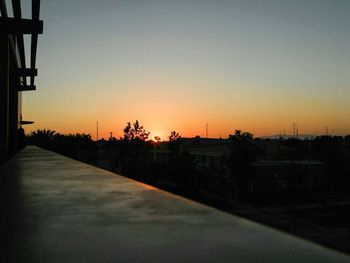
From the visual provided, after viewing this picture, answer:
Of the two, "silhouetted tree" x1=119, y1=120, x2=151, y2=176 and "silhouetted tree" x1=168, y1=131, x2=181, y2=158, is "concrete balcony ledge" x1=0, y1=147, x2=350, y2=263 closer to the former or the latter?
"silhouetted tree" x1=168, y1=131, x2=181, y2=158

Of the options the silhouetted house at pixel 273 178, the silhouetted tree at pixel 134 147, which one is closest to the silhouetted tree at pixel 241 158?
the silhouetted house at pixel 273 178

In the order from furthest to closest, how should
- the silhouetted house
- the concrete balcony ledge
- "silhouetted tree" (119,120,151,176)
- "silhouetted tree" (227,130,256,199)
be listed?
"silhouetted tree" (119,120,151,176) < the silhouetted house < "silhouetted tree" (227,130,256,199) < the concrete balcony ledge

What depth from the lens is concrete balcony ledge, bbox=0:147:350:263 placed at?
29.6 inches

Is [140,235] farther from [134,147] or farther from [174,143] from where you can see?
[134,147]

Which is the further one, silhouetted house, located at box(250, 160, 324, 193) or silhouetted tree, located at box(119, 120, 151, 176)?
silhouetted tree, located at box(119, 120, 151, 176)

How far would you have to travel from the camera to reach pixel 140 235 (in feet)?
3.08

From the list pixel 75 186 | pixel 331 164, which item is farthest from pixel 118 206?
pixel 331 164

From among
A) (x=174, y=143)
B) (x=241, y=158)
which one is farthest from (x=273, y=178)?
(x=174, y=143)

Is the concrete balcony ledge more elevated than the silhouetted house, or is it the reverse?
the concrete balcony ledge

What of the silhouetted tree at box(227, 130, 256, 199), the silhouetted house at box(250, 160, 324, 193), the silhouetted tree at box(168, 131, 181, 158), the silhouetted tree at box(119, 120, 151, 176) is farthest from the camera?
the silhouetted tree at box(119, 120, 151, 176)

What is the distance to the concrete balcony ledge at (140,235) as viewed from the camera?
0.75 metres

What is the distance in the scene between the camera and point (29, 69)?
40.1 feet

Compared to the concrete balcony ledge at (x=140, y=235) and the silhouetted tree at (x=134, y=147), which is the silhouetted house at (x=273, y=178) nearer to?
the silhouetted tree at (x=134, y=147)

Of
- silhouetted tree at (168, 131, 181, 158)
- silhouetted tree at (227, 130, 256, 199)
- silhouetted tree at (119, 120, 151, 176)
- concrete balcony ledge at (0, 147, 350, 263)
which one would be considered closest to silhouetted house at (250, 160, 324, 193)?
silhouetted tree at (227, 130, 256, 199)
